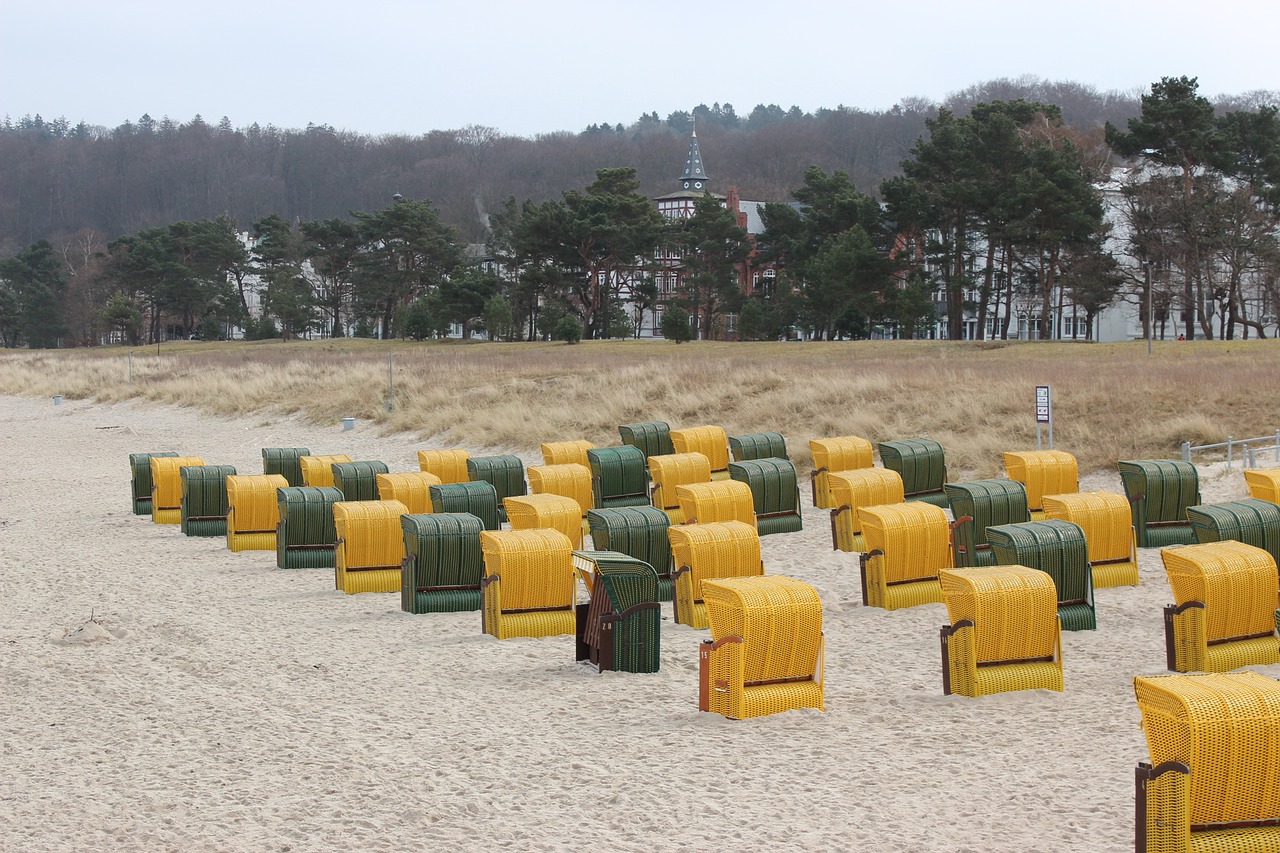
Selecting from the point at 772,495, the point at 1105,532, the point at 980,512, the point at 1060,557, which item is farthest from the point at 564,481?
the point at 1060,557

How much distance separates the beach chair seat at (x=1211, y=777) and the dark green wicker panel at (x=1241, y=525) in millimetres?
5891

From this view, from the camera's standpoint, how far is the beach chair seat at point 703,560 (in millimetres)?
12312

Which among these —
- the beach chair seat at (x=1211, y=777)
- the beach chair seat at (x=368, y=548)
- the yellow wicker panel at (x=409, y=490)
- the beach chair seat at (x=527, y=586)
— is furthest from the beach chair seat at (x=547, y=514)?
the beach chair seat at (x=1211, y=777)

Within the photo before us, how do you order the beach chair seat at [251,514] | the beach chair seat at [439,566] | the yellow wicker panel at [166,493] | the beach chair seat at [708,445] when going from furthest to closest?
the beach chair seat at [708,445]
the yellow wicker panel at [166,493]
the beach chair seat at [251,514]
the beach chair seat at [439,566]

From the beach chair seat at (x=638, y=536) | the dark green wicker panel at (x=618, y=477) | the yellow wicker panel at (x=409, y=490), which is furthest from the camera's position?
the dark green wicker panel at (x=618, y=477)

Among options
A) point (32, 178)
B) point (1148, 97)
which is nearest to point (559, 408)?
point (1148, 97)

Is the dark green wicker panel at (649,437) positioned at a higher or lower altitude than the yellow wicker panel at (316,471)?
higher

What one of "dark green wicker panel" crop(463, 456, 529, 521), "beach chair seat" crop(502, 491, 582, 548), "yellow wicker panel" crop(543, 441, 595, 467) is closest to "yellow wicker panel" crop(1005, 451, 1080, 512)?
"beach chair seat" crop(502, 491, 582, 548)

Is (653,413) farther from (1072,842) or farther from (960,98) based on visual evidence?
(960,98)

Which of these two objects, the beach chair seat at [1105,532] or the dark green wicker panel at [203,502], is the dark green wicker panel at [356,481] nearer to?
the dark green wicker panel at [203,502]

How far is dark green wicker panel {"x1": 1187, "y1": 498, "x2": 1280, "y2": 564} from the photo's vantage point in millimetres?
11820

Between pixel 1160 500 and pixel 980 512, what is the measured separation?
9.76 ft

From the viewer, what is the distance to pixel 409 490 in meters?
16.9

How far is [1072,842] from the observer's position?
666 centimetres
